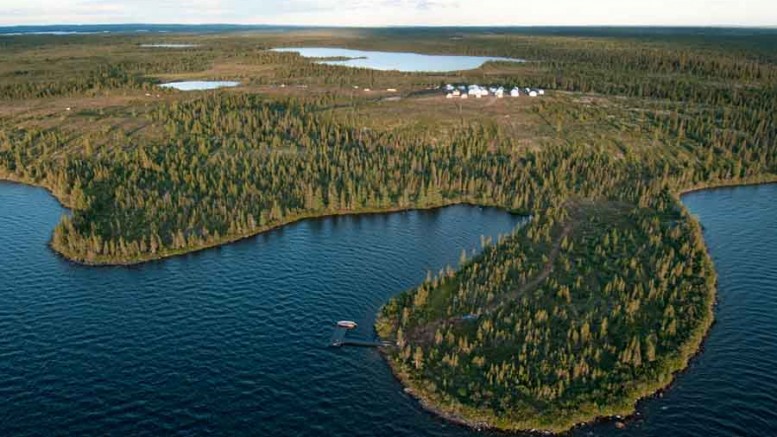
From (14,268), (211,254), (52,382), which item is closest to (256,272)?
(211,254)

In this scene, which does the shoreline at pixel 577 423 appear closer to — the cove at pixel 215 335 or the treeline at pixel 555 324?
the treeline at pixel 555 324

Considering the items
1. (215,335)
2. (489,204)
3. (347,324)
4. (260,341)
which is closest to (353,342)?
(347,324)

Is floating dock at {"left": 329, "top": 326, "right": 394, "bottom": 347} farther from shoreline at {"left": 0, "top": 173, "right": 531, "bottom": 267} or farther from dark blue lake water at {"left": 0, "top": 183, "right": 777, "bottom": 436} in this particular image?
shoreline at {"left": 0, "top": 173, "right": 531, "bottom": 267}

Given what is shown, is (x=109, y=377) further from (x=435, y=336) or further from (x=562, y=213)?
(x=562, y=213)

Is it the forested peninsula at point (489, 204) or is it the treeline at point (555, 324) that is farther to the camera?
the forested peninsula at point (489, 204)

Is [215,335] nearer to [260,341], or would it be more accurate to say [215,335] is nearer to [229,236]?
[260,341]

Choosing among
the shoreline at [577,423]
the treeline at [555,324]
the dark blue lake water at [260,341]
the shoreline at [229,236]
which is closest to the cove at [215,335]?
the dark blue lake water at [260,341]

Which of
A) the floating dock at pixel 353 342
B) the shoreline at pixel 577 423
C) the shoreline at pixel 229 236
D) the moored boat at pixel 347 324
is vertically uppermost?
the shoreline at pixel 229 236

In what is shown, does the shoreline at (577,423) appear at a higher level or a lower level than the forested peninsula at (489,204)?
lower

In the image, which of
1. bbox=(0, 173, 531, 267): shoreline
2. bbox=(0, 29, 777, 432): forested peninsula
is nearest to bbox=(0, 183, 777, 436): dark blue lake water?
bbox=(0, 173, 531, 267): shoreline
